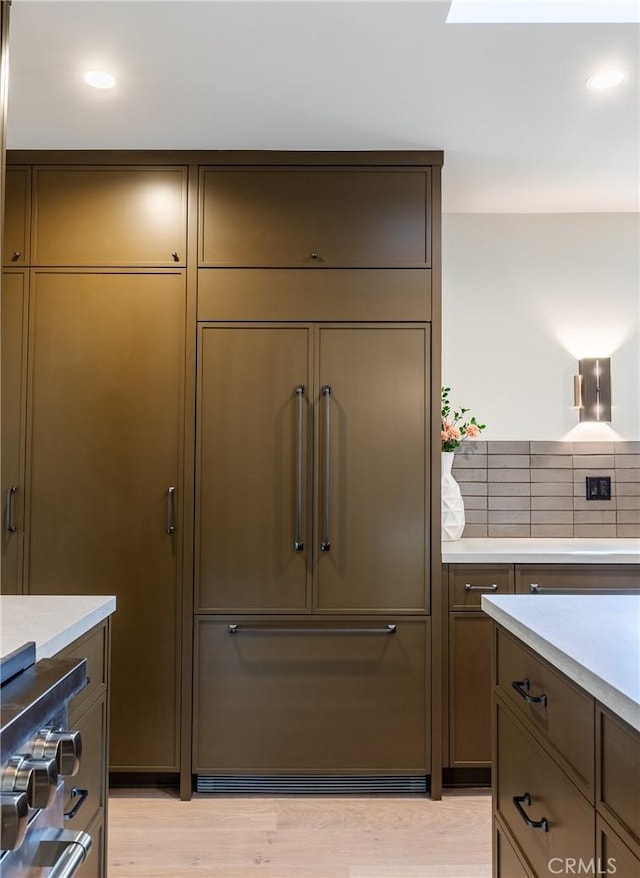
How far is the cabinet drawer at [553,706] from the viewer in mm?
1060

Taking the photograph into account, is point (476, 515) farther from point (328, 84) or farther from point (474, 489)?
point (328, 84)

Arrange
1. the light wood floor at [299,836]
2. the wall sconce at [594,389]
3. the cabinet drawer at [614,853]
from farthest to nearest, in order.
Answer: the wall sconce at [594,389] → the light wood floor at [299,836] → the cabinet drawer at [614,853]

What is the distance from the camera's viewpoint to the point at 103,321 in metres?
2.53

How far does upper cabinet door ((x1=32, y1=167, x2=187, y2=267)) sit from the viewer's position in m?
2.54

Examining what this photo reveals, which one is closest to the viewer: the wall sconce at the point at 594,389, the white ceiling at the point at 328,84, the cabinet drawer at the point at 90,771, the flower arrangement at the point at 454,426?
the cabinet drawer at the point at 90,771

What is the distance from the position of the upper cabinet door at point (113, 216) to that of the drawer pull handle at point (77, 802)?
75.8 inches

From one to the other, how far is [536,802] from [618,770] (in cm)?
44

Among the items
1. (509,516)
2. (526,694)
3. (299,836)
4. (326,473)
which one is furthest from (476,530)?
(526,694)

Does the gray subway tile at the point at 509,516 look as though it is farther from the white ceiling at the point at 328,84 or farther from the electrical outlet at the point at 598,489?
the white ceiling at the point at 328,84

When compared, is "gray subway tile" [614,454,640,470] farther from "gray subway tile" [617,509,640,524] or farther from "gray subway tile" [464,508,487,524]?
"gray subway tile" [464,508,487,524]

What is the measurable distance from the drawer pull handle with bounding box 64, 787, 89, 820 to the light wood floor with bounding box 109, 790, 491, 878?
811 millimetres

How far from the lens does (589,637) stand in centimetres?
122

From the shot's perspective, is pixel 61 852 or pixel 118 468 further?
pixel 118 468

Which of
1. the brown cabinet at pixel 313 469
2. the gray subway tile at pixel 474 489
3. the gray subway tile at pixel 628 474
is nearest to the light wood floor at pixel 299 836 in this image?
the brown cabinet at pixel 313 469
